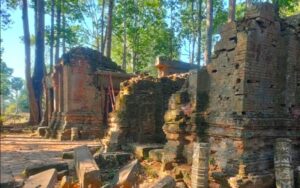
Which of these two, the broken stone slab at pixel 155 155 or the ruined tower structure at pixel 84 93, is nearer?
the broken stone slab at pixel 155 155

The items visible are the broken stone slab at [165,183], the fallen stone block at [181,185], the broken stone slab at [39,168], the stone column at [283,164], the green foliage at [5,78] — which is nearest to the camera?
the broken stone slab at [165,183]

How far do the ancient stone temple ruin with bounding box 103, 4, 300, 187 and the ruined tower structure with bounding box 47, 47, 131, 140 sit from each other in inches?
322

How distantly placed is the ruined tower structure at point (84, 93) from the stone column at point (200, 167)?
374 inches

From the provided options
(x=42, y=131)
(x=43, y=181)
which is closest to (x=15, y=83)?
(x=42, y=131)

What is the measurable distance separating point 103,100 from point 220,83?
31.3ft

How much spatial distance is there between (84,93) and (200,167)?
10.1 meters

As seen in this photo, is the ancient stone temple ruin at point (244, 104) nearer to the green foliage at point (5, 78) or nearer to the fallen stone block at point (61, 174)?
the fallen stone block at point (61, 174)

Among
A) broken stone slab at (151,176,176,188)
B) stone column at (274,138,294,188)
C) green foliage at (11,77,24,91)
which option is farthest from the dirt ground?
green foliage at (11,77,24,91)

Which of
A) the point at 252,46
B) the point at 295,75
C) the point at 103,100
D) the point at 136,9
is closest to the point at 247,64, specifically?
the point at 252,46

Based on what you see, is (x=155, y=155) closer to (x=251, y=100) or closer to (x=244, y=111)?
(x=244, y=111)

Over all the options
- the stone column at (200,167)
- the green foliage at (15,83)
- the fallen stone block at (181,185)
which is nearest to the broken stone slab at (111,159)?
the fallen stone block at (181,185)

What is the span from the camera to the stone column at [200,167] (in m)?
5.86

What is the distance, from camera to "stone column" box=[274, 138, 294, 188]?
5602mm

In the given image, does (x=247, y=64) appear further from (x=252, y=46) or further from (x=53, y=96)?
(x=53, y=96)
